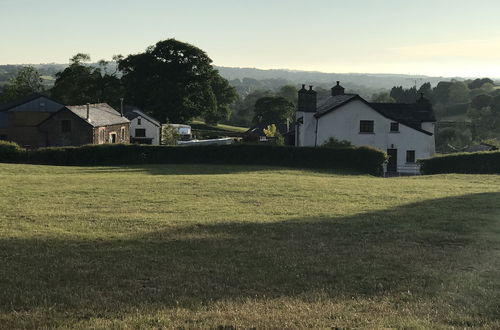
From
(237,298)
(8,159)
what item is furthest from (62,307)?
(8,159)

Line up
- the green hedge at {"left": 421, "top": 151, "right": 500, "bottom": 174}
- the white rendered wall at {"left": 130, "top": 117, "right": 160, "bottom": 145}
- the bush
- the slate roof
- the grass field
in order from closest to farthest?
the grass field → the green hedge at {"left": 421, "top": 151, "right": 500, "bottom": 174} → the bush → the slate roof → the white rendered wall at {"left": 130, "top": 117, "right": 160, "bottom": 145}

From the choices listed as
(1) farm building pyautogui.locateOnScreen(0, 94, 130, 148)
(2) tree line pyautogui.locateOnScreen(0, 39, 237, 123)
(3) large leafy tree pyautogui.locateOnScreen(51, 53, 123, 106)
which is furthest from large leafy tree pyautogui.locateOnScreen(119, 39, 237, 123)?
(1) farm building pyautogui.locateOnScreen(0, 94, 130, 148)

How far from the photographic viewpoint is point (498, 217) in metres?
16.2

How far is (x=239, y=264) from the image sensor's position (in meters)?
10.3

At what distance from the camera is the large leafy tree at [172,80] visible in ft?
263

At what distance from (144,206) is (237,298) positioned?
11.0 m

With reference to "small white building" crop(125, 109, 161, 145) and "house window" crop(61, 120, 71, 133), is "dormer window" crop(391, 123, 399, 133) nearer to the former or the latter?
"small white building" crop(125, 109, 161, 145)

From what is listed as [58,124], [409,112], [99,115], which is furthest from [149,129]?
[409,112]

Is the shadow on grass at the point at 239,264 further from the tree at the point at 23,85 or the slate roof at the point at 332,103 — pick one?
the tree at the point at 23,85

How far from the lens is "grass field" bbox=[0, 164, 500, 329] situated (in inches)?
284

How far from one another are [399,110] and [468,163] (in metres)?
19.5

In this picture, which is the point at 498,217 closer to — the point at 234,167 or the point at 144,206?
the point at 144,206

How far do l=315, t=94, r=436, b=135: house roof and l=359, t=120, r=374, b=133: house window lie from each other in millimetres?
1587

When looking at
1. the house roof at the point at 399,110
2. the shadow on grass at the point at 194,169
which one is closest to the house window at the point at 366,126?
the house roof at the point at 399,110
